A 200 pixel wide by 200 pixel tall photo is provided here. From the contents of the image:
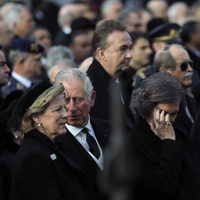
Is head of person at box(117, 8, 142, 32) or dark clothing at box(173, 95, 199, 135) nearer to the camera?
A: dark clothing at box(173, 95, 199, 135)

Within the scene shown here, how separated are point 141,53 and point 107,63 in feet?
9.18

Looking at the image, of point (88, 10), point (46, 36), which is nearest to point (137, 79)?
point (46, 36)

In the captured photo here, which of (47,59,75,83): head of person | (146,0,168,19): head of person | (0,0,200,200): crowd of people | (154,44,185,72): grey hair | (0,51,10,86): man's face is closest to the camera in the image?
(0,0,200,200): crowd of people

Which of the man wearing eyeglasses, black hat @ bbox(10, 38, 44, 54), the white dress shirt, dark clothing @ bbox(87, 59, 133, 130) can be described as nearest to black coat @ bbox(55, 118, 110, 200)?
the white dress shirt

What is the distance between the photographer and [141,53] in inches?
397

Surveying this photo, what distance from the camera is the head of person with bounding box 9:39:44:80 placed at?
9.79 metres

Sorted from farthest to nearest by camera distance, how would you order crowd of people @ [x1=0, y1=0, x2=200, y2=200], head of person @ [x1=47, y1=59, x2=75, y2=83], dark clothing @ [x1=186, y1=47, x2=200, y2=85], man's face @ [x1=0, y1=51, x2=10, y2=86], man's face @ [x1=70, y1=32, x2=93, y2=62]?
man's face @ [x1=70, y1=32, x2=93, y2=62]
dark clothing @ [x1=186, y1=47, x2=200, y2=85]
head of person @ [x1=47, y1=59, x2=75, y2=83]
man's face @ [x1=0, y1=51, x2=10, y2=86]
crowd of people @ [x1=0, y1=0, x2=200, y2=200]

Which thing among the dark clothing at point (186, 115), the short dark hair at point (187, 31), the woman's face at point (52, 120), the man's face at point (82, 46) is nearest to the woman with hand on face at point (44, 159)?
the woman's face at point (52, 120)

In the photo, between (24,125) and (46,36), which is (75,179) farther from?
(46,36)

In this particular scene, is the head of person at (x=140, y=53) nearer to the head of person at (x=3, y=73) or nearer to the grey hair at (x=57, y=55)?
the grey hair at (x=57, y=55)

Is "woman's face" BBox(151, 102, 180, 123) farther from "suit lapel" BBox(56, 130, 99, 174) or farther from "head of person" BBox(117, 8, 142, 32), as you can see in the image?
A: "head of person" BBox(117, 8, 142, 32)

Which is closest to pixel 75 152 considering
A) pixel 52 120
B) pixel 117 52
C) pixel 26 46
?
pixel 52 120

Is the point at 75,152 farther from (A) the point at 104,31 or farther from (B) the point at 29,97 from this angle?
(A) the point at 104,31

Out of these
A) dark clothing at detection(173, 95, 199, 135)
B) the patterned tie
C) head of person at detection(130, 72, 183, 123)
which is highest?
head of person at detection(130, 72, 183, 123)
